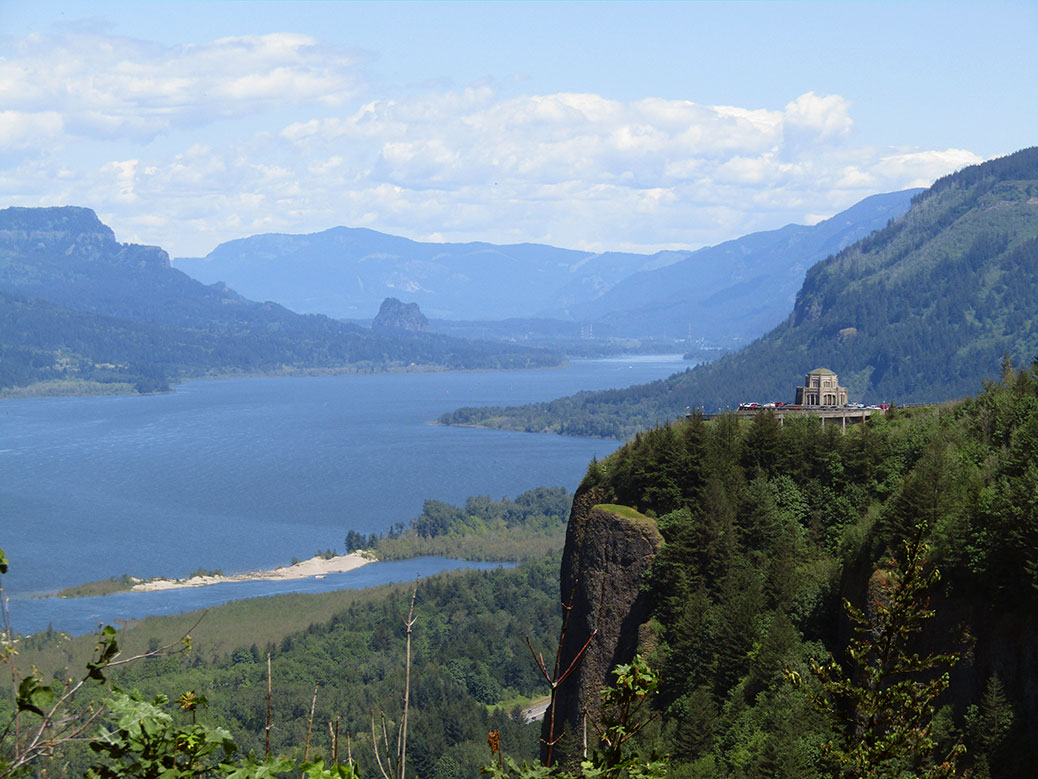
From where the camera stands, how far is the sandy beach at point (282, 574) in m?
115

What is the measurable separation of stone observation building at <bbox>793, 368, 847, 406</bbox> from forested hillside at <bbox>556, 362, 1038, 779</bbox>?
54.2ft

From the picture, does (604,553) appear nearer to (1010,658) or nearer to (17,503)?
(1010,658)

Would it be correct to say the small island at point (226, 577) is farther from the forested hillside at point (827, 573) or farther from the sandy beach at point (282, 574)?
the forested hillside at point (827, 573)

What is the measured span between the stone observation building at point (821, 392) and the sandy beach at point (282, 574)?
64463 millimetres

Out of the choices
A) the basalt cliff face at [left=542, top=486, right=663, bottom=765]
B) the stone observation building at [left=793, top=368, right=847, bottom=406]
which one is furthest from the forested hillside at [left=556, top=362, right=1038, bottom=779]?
the stone observation building at [left=793, top=368, right=847, bottom=406]

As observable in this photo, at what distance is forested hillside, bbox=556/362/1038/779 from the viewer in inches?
1093

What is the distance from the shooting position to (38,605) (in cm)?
10712

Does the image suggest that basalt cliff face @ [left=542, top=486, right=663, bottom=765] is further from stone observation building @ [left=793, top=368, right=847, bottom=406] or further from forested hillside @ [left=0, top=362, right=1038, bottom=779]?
stone observation building @ [left=793, top=368, right=847, bottom=406]

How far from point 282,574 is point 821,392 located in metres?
67.3

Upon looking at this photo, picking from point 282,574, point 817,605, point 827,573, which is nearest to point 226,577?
point 282,574

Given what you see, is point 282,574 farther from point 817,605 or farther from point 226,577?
point 817,605

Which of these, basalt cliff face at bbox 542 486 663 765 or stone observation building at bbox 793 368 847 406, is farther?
stone observation building at bbox 793 368 847 406

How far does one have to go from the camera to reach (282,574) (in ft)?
398

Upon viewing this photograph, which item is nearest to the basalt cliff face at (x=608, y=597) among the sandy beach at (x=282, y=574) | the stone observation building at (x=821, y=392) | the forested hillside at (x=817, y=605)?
the forested hillside at (x=817, y=605)
